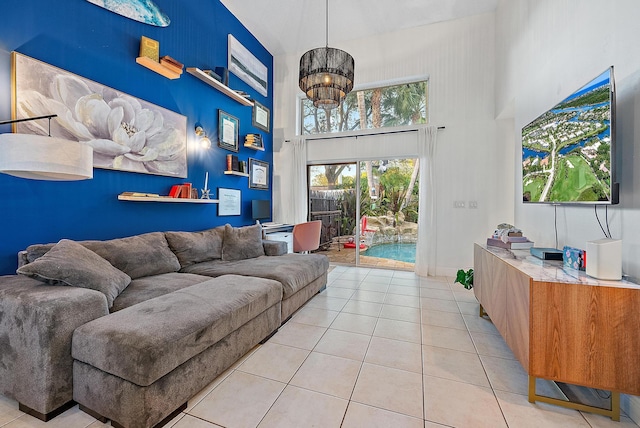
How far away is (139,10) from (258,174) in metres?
2.62

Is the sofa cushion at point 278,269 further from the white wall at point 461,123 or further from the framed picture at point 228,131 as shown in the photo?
the white wall at point 461,123

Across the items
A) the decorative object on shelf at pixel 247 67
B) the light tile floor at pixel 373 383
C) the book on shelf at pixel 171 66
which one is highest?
the decorative object on shelf at pixel 247 67

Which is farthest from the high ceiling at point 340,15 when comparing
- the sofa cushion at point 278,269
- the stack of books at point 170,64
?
the sofa cushion at point 278,269

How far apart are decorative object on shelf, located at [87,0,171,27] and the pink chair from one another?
2976mm

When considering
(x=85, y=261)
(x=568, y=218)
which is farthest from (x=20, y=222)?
(x=568, y=218)

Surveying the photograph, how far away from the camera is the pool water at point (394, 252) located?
4.66 meters

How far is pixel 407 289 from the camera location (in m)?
3.61

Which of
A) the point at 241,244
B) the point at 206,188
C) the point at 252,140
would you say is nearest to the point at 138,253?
the point at 241,244

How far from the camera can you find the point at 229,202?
13.7 feet

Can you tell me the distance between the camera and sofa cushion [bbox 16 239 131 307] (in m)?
1.52

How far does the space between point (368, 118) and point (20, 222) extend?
14.9 ft

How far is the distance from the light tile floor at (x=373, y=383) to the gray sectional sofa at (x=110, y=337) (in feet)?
0.43

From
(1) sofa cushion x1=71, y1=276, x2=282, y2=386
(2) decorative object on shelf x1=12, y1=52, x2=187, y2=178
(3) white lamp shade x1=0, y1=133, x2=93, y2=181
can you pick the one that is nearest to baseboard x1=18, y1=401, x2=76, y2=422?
(1) sofa cushion x1=71, y1=276, x2=282, y2=386

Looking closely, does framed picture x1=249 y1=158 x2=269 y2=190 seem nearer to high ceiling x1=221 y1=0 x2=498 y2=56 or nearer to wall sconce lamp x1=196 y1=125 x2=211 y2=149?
wall sconce lamp x1=196 y1=125 x2=211 y2=149
